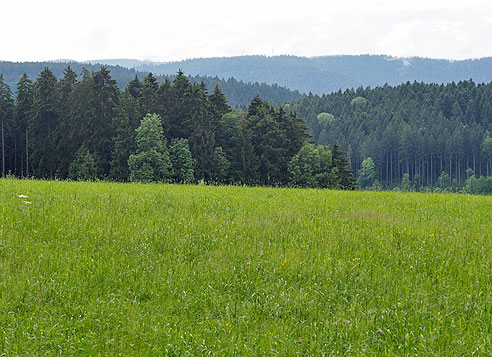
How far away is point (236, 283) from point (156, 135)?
4699cm

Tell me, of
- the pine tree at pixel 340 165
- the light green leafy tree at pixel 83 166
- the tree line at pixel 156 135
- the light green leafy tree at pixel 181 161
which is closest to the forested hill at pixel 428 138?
the pine tree at pixel 340 165

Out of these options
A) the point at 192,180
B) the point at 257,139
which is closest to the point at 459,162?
the point at 257,139

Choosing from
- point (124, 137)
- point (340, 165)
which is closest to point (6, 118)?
point (124, 137)

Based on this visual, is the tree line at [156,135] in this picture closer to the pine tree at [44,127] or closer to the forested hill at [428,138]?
the pine tree at [44,127]

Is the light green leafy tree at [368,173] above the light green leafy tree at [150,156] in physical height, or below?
below

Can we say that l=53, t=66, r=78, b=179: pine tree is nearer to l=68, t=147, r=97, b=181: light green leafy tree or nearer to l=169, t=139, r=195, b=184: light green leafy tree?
Result: l=68, t=147, r=97, b=181: light green leafy tree

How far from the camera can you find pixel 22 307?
20.4 ft

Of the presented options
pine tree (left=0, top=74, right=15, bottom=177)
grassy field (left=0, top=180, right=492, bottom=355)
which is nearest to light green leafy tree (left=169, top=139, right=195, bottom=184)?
pine tree (left=0, top=74, right=15, bottom=177)

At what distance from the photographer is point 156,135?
5241 cm

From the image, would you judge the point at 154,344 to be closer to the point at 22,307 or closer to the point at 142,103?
the point at 22,307

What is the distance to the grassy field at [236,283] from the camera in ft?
18.3

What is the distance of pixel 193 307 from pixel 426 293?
366 cm

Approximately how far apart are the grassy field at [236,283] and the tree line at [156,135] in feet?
136

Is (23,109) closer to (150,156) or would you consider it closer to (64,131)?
(64,131)
